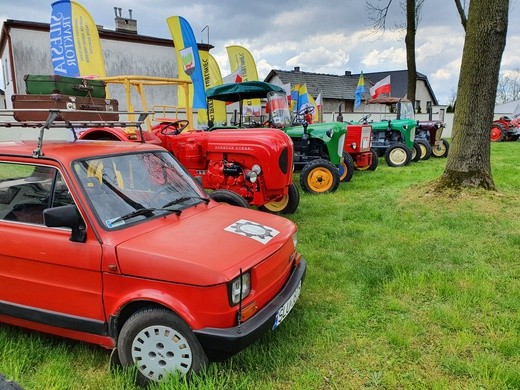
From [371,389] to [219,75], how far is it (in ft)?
48.7

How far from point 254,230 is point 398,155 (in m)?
10.0

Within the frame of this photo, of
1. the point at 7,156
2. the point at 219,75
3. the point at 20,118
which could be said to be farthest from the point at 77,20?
the point at 7,156

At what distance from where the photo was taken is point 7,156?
312 centimetres

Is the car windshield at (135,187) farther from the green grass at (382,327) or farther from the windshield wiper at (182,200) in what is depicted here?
the green grass at (382,327)

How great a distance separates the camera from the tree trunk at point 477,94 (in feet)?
20.7

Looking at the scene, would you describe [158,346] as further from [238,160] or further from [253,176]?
[238,160]

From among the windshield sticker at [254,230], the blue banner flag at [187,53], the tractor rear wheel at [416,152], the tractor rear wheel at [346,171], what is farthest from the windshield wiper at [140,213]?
the tractor rear wheel at [416,152]

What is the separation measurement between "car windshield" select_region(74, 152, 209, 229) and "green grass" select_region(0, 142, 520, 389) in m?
1.06

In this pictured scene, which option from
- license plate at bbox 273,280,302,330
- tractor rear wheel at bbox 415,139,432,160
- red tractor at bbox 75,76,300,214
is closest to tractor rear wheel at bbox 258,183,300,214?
red tractor at bbox 75,76,300,214

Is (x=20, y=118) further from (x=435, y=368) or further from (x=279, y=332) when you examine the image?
(x=435, y=368)

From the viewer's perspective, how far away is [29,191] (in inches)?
128

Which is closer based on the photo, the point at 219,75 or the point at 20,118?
the point at 20,118

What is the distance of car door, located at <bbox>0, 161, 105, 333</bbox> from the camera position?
8.69 feet

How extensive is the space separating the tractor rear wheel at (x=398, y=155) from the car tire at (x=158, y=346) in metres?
10.7
